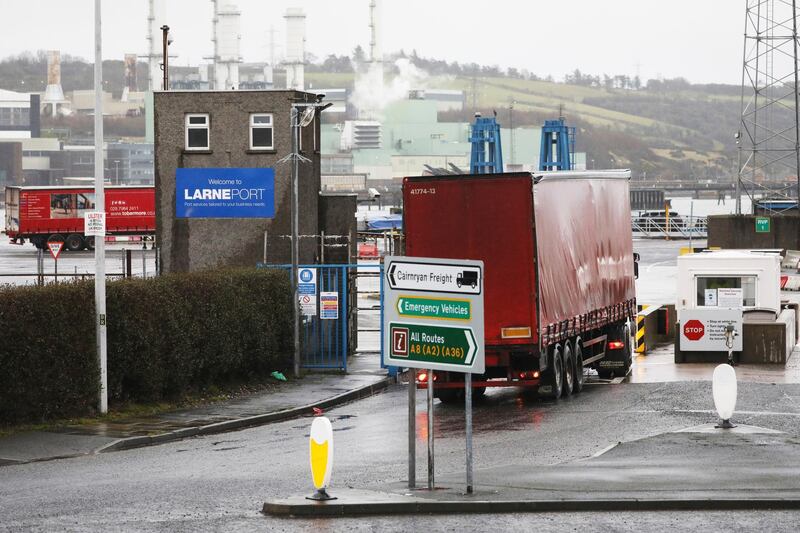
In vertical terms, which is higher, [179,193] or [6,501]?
[179,193]

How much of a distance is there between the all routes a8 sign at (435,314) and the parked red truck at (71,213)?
7403cm

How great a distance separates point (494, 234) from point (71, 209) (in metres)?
68.0

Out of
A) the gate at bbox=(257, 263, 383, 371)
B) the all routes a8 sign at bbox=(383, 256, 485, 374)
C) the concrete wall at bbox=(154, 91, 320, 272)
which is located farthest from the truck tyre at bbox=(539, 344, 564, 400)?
the concrete wall at bbox=(154, 91, 320, 272)

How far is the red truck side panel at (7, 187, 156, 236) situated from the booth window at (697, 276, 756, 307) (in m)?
55.5

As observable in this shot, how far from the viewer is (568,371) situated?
2514cm

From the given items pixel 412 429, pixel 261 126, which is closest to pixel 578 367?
pixel 261 126

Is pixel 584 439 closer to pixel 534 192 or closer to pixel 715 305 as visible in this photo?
pixel 534 192

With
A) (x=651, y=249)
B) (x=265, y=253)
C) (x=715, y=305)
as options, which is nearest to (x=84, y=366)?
(x=265, y=253)

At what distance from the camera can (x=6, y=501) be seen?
13.7 meters

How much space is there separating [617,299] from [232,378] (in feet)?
28.9

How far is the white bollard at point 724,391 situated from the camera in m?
18.5

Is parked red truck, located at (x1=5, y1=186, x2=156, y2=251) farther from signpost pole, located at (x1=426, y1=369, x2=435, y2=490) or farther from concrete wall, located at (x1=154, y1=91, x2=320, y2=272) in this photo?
signpost pole, located at (x1=426, y1=369, x2=435, y2=490)

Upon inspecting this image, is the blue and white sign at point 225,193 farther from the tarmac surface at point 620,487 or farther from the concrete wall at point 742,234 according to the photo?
the concrete wall at point 742,234

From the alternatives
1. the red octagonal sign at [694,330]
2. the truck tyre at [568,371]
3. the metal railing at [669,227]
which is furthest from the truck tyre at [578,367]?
the metal railing at [669,227]
